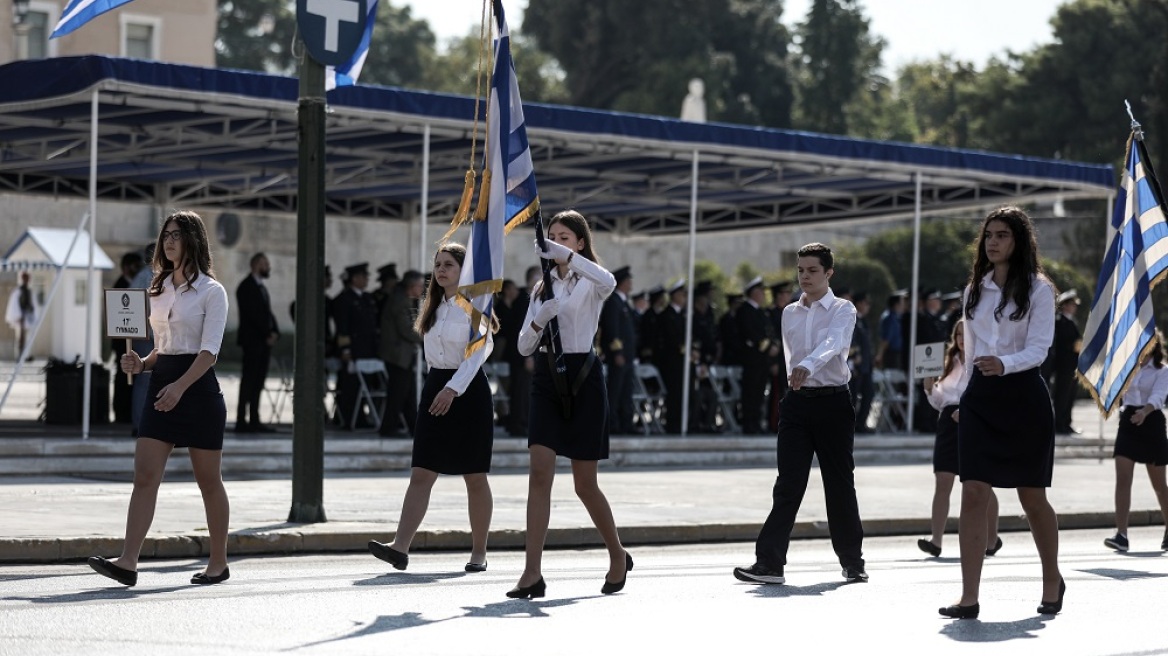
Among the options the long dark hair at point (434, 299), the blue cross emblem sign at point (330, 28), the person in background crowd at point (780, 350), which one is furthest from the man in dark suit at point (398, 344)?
the long dark hair at point (434, 299)

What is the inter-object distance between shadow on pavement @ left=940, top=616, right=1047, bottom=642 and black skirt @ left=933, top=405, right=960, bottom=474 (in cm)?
296

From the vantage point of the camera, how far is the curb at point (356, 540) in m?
11.0

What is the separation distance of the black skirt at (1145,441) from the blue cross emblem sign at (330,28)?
6.08 m

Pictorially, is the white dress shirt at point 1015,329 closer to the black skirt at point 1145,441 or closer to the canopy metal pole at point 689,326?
the black skirt at point 1145,441

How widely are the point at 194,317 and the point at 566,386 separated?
1903 mm

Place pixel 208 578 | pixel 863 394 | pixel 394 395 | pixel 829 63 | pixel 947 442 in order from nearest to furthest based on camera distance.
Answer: pixel 208 578
pixel 947 442
pixel 394 395
pixel 863 394
pixel 829 63

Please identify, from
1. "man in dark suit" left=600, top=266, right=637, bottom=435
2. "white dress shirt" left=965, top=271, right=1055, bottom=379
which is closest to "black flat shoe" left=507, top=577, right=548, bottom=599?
"white dress shirt" left=965, top=271, right=1055, bottom=379

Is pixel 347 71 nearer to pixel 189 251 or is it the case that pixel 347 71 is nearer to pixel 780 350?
pixel 189 251

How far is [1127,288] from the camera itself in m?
14.1

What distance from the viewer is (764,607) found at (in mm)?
9273

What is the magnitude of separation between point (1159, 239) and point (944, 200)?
1246cm

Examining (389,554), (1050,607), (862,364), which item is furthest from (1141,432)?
(862,364)

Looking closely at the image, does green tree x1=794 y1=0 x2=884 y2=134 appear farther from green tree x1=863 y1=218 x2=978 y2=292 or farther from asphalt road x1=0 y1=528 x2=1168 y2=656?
asphalt road x1=0 y1=528 x2=1168 y2=656

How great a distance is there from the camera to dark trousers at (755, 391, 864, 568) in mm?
10344
